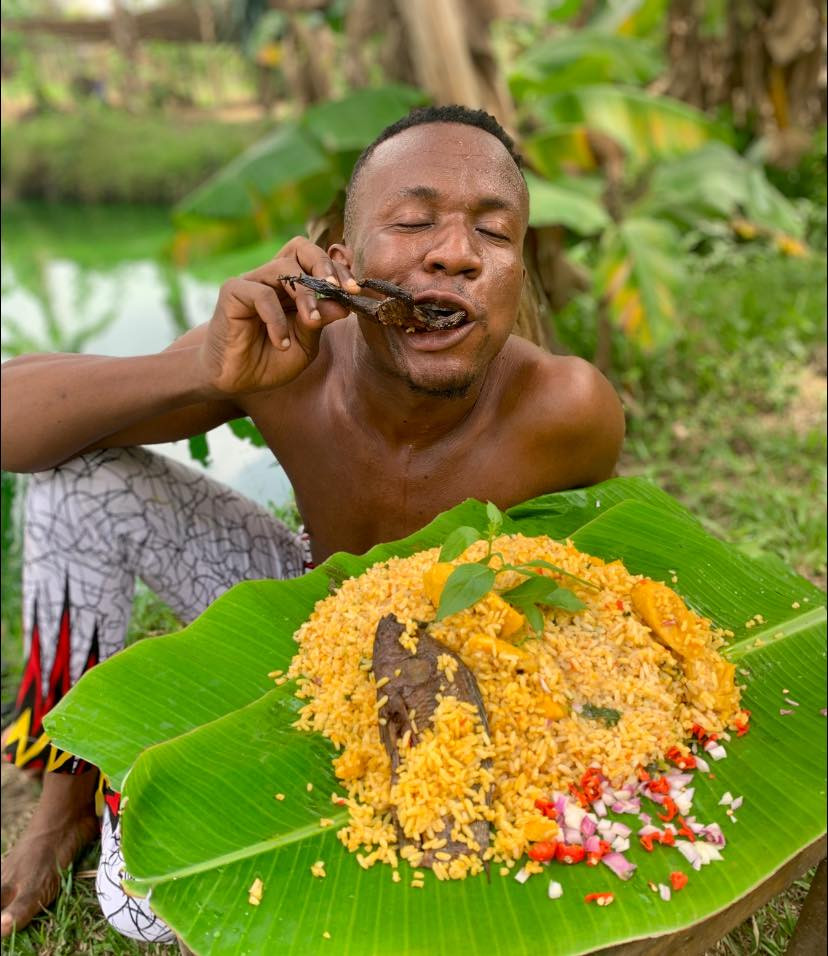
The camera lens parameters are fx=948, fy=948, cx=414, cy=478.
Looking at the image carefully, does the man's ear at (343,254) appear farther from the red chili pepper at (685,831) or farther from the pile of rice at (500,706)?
the red chili pepper at (685,831)

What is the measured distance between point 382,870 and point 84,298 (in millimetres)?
6975

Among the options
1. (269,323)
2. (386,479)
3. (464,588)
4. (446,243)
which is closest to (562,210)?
(386,479)

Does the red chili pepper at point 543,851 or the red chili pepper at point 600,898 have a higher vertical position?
the red chili pepper at point 543,851

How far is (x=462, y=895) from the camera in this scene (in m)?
1.31

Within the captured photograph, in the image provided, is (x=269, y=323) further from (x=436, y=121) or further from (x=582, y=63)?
(x=582, y=63)

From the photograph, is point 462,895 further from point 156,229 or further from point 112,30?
point 156,229

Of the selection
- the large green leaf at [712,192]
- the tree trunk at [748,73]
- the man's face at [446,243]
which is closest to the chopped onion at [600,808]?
the man's face at [446,243]

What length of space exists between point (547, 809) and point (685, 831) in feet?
0.65

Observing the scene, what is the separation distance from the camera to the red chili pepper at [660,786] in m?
1.44

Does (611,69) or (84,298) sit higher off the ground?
(611,69)

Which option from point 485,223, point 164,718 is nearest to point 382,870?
point 164,718

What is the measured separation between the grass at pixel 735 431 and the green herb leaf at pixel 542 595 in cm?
102

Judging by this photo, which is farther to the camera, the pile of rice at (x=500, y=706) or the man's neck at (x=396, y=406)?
the man's neck at (x=396, y=406)

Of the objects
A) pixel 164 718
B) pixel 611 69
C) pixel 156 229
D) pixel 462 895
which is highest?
pixel 611 69
